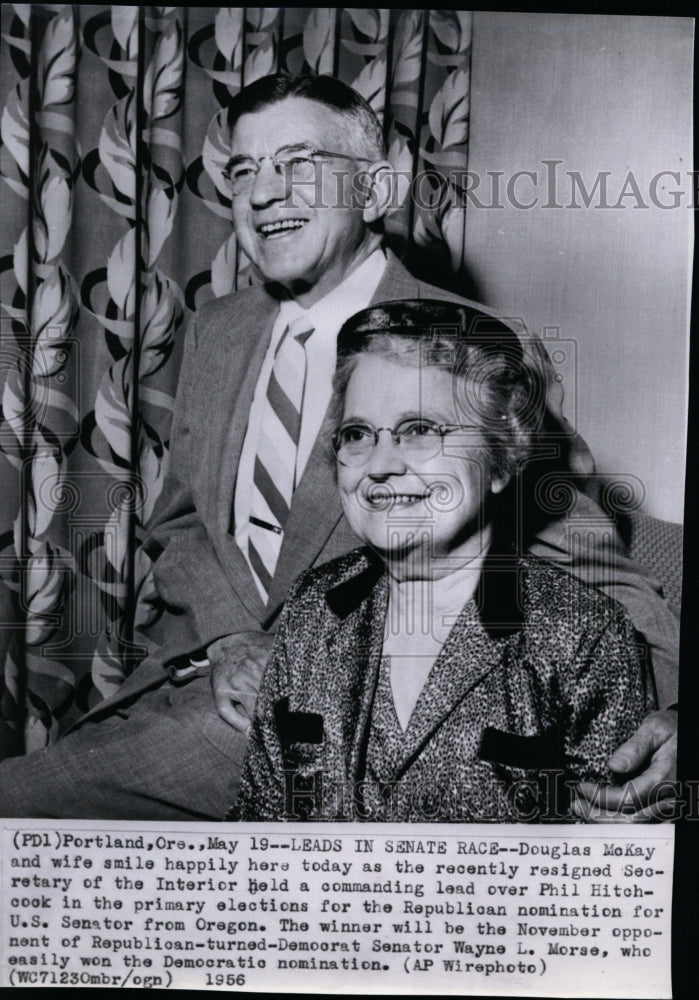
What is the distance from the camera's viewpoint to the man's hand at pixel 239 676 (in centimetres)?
201

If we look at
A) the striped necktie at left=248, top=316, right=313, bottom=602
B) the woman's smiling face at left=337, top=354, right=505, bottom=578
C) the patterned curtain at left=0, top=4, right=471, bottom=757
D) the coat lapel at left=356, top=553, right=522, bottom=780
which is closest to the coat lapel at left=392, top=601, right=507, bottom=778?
the coat lapel at left=356, top=553, right=522, bottom=780

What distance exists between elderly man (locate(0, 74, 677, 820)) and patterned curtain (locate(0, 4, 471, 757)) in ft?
0.16

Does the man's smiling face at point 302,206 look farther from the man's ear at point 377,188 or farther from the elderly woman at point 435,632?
the elderly woman at point 435,632

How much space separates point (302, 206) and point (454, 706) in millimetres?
1009

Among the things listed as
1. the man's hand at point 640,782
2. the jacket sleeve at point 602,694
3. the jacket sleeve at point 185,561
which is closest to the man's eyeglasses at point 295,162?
the jacket sleeve at point 185,561

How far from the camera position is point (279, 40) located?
6.70 ft

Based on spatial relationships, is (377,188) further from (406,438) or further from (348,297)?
(406,438)

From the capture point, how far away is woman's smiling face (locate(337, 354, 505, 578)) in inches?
78.3

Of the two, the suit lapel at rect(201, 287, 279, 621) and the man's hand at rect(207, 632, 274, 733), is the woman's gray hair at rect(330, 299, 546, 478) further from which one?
the man's hand at rect(207, 632, 274, 733)

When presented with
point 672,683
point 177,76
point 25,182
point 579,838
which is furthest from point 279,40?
point 579,838

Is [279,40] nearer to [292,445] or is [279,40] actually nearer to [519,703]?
[292,445]

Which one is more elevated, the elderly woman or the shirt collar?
the shirt collar

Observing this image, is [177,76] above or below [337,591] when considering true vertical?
above

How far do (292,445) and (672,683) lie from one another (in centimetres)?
88
